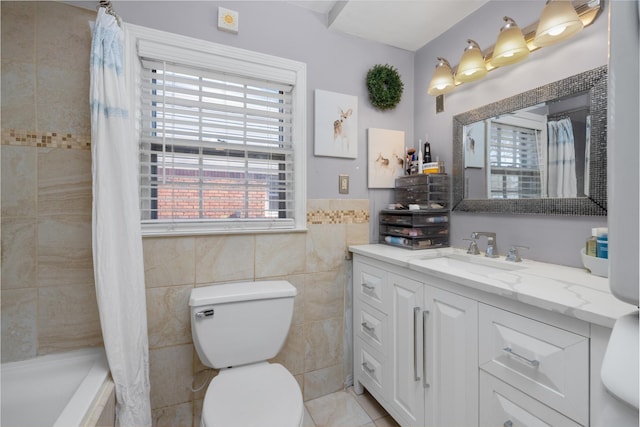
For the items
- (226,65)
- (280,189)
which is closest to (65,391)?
(280,189)

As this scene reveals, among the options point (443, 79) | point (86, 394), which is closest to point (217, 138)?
point (86, 394)

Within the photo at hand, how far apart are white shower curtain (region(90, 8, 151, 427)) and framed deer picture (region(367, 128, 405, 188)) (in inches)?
55.4

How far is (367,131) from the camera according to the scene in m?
1.98

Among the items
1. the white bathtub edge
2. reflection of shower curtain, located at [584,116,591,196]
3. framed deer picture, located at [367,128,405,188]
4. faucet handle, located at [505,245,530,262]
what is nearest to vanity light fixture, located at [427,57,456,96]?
framed deer picture, located at [367,128,405,188]

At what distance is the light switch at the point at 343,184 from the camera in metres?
1.89

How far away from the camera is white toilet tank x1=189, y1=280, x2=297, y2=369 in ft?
4.41

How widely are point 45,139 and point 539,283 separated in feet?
6.99

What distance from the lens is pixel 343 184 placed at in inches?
74.8

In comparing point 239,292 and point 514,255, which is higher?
point 514,255

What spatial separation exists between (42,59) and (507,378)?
229 centimetres

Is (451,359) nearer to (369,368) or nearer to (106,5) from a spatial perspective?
(369,368)

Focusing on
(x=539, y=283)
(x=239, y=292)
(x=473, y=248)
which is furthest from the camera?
(x=473, y=248)

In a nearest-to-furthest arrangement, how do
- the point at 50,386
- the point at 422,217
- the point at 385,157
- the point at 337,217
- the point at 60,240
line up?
the point at 50,386 → the point at 60,240 → the point at 422,217 → the point at 337,217 → the point at 385,157

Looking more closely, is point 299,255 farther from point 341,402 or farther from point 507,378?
point 507,378
